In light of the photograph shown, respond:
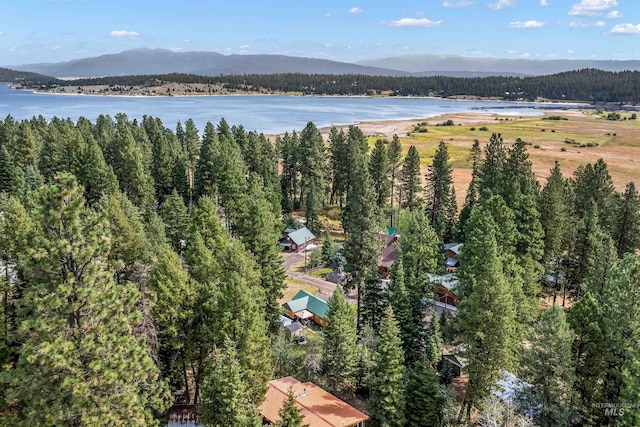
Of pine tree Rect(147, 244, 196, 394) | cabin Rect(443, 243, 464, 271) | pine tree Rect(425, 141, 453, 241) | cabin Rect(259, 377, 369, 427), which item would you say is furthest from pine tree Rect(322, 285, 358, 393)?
pine tree Rect(425, 141, 453, 241)

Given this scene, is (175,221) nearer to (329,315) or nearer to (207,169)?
(207,169)

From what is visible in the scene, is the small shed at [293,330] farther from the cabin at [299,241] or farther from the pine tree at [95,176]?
the pine tree at [95,176]

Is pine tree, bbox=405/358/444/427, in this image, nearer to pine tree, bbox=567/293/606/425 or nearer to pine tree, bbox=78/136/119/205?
pine tree, bbox=567/293/606/425

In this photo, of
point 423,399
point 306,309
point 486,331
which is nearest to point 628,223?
point 486,331

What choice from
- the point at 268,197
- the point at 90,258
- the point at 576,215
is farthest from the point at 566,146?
the point at 90,258

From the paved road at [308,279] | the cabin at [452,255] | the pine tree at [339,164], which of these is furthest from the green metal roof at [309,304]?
the pine tree at [339,164]
